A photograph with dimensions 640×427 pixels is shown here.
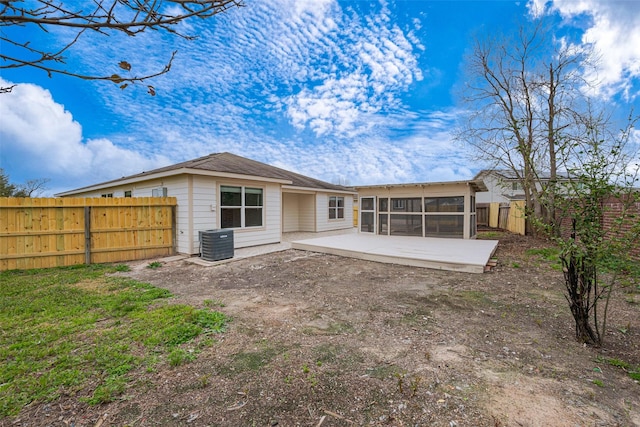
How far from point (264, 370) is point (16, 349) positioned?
255 cm

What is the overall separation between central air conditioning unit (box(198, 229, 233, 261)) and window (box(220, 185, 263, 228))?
114cm

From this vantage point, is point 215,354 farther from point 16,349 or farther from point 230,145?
point 230,145

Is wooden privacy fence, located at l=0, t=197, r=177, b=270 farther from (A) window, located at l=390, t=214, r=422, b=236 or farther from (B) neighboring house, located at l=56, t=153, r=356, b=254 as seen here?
(A) window, located at l=390, t=214, r=422, b=236

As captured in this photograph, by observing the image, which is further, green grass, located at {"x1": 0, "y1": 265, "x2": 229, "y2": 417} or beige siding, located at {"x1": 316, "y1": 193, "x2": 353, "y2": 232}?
beige siding, located at {"x1": 316, "y1": 193, "x2": 353, "y2": 232}

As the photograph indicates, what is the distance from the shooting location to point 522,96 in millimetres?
11273

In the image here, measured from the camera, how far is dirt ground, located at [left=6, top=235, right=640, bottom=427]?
181 centimetres

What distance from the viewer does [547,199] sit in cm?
297

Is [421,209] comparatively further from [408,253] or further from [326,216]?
[326,216]

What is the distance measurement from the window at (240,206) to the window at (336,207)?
634 cm

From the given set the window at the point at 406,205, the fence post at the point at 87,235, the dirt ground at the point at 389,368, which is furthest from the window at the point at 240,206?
the window at the point at 406,205

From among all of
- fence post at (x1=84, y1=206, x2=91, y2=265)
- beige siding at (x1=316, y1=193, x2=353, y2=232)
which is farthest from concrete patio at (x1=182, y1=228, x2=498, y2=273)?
beige siding at (x1=316, y1=193, x2=353, y2=232)

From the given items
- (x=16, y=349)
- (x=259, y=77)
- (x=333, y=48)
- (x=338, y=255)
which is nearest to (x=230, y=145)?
(x=259, y=77)

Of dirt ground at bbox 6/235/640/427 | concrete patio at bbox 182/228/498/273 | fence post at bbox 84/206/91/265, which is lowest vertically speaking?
dirt ground at bbox 6/235/640/427

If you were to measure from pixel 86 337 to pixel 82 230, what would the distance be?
5312 mm
